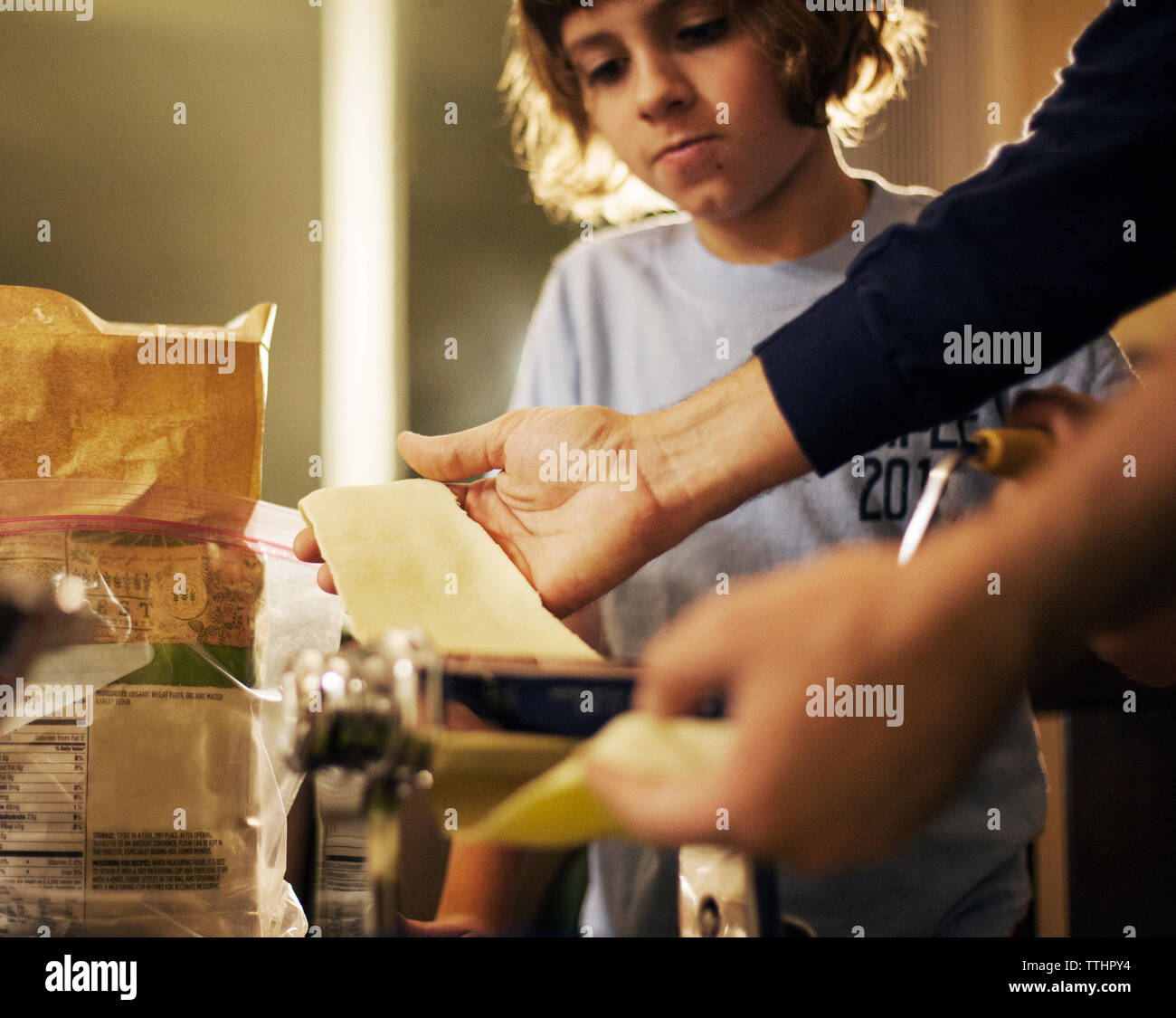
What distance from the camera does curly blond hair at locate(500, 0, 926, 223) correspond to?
2.16ft

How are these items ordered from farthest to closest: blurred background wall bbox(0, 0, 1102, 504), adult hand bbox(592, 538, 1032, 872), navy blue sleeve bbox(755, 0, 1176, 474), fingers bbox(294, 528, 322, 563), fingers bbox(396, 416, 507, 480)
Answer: blurred background wall bbox(0, 0, 1102, 504) → fingers bbox(396, 416, 507, 480) → fingers bbox(294, 528, 322, 563) → navy blue sleeve bbox(755, 0, 1176, 474) → adult hand bbox(592, 538, 1032, 872)

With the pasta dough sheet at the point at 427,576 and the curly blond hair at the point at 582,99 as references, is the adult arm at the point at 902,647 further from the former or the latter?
the curly blond hair at the point at 582,99

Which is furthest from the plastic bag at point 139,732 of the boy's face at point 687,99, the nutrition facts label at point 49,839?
the boy's face at point 687,99

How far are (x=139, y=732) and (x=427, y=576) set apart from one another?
15cm

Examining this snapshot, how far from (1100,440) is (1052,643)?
0.05 meters

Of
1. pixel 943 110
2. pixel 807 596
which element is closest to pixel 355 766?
pixel 807 596

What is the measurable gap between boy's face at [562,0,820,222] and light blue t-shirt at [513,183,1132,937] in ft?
0.29

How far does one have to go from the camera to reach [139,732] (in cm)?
41

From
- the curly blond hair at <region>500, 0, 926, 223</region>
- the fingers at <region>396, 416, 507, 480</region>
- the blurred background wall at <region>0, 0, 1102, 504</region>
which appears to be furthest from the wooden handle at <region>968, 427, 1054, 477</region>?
the blurred background wall at <region>0, 0, 1102, 504</region>

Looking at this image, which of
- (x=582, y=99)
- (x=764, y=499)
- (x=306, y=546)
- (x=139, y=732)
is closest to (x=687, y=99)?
(x=582, y=99)

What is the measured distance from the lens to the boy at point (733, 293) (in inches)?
25.6

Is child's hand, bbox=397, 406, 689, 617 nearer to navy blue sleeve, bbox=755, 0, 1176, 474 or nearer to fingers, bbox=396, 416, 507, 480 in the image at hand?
fingers, bbox=396, 416, 507, 480

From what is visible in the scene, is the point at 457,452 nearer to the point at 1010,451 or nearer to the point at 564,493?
the point at 564,493

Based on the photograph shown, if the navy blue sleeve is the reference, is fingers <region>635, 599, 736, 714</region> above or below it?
below
